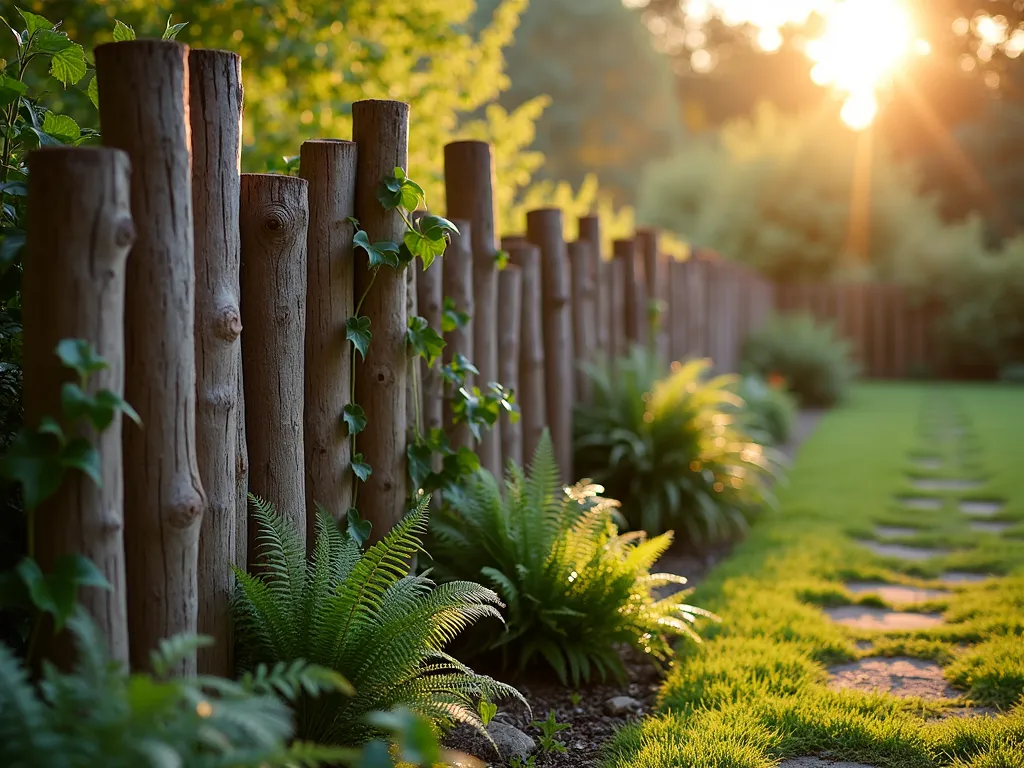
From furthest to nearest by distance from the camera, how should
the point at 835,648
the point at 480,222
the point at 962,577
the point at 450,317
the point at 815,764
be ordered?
the point at 962,577 < the point at 480,222 < the point at 450,317 < the point at 835,648 < the point at 815,764

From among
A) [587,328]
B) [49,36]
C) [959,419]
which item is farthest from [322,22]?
[959,419]

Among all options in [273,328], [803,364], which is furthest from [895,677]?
[803,364]

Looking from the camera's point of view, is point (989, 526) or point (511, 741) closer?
point (511, 741)

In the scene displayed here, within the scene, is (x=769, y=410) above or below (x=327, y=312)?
below

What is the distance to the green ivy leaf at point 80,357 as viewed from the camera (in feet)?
6.31

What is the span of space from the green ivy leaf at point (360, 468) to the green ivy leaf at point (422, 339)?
1.39ft

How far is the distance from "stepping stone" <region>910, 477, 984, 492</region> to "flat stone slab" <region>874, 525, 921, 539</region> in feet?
3.96

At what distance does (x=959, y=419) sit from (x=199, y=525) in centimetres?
1069

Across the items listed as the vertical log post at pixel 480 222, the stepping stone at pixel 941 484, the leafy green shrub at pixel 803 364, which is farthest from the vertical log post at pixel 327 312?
the leafy green shrub at pixel 803 364

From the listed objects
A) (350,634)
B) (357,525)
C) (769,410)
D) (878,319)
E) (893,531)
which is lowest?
(893,531)

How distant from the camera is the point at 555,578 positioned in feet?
11.2

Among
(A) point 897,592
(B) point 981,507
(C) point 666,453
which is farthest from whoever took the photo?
(B) point 981,507

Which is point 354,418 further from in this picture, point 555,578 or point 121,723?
point 121,723

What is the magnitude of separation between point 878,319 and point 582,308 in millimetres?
13730
